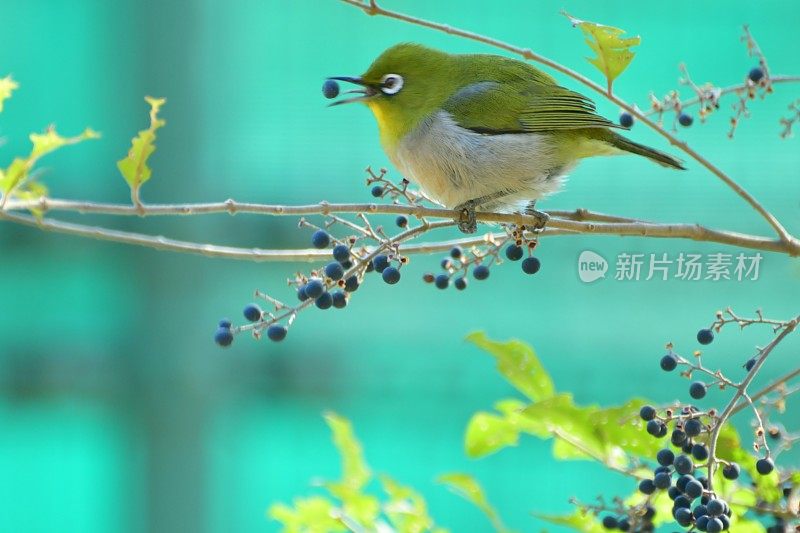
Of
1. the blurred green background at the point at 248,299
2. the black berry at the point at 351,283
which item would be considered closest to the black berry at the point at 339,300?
the black berry at the point at 351,283

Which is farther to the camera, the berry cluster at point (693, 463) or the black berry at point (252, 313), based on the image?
the black berry at point (252, 313)

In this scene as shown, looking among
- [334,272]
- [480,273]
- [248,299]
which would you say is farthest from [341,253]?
[248,299]

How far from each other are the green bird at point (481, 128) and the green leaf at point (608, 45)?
413mm

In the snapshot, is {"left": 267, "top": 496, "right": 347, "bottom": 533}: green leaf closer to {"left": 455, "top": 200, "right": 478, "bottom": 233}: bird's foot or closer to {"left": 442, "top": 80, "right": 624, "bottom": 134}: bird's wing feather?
{"left": 455, "top": 200, "right": 478, "bottom": 233}: bird's foot

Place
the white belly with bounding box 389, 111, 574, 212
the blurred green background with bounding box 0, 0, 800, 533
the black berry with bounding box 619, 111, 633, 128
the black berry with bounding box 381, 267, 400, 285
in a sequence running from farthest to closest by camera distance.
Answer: the blurred green background with bounding box 0, 0, 800, 533 < the white belly with bounding box 389, 111, 574, 212 < the black berry with bounding box 619, 111, 633, 128 < the black berry with bounding box 381, 267, 400, 285

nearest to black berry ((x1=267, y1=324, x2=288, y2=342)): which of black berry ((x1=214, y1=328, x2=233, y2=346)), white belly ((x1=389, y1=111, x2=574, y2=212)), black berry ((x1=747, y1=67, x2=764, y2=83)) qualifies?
black berry ((x1=214, y1=328, x2=233, y2=346))

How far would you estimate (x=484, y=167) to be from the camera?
1630 millimetres

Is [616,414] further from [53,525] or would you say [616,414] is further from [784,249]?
[53,525]

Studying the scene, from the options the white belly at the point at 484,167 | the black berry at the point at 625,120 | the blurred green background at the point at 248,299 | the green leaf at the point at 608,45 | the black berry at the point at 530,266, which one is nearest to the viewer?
the green leaf at the point at 608,45

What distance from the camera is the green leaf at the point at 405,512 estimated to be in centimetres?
135

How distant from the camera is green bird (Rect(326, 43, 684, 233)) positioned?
164 cm

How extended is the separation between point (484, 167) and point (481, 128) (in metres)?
0.11

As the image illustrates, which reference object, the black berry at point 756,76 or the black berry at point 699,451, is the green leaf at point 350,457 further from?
the black berry at point 756,76

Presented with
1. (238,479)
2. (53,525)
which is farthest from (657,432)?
(53,525)
